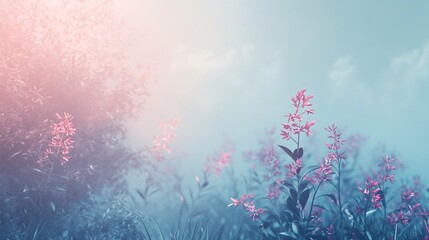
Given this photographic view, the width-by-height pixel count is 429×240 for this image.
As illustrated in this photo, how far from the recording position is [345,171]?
9.74 metres

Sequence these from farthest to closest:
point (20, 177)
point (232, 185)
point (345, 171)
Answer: point (232, 185), point (345, 171), point (20, 177)

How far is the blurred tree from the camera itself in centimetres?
496

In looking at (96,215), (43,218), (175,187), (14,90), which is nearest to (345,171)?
(175,187)

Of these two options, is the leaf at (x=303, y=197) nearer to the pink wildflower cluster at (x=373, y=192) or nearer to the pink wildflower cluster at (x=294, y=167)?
the pink wildflower cluster at (x=294, y=167)

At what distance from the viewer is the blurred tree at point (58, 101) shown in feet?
16.3

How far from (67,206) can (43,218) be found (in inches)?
20.8

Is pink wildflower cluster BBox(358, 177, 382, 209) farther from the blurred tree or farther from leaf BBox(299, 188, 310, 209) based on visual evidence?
the blurred tree

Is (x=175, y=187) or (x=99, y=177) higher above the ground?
(x=175, y=187)

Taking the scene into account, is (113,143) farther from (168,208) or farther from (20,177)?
(168,208)

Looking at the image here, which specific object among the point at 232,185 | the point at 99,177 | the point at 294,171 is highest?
the point at 232,185

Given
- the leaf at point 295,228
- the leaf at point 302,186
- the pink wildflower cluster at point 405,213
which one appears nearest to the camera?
the leaf at point 295,228

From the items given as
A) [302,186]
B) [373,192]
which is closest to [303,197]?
[302,186]

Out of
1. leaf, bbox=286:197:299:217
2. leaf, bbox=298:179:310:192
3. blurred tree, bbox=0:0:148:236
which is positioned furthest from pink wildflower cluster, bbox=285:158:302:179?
blurred tree, bbox=0:0:148:236

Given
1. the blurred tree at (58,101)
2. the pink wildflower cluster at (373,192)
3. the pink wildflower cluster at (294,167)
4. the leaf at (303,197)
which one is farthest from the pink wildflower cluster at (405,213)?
the blurred tree at (58,101)
